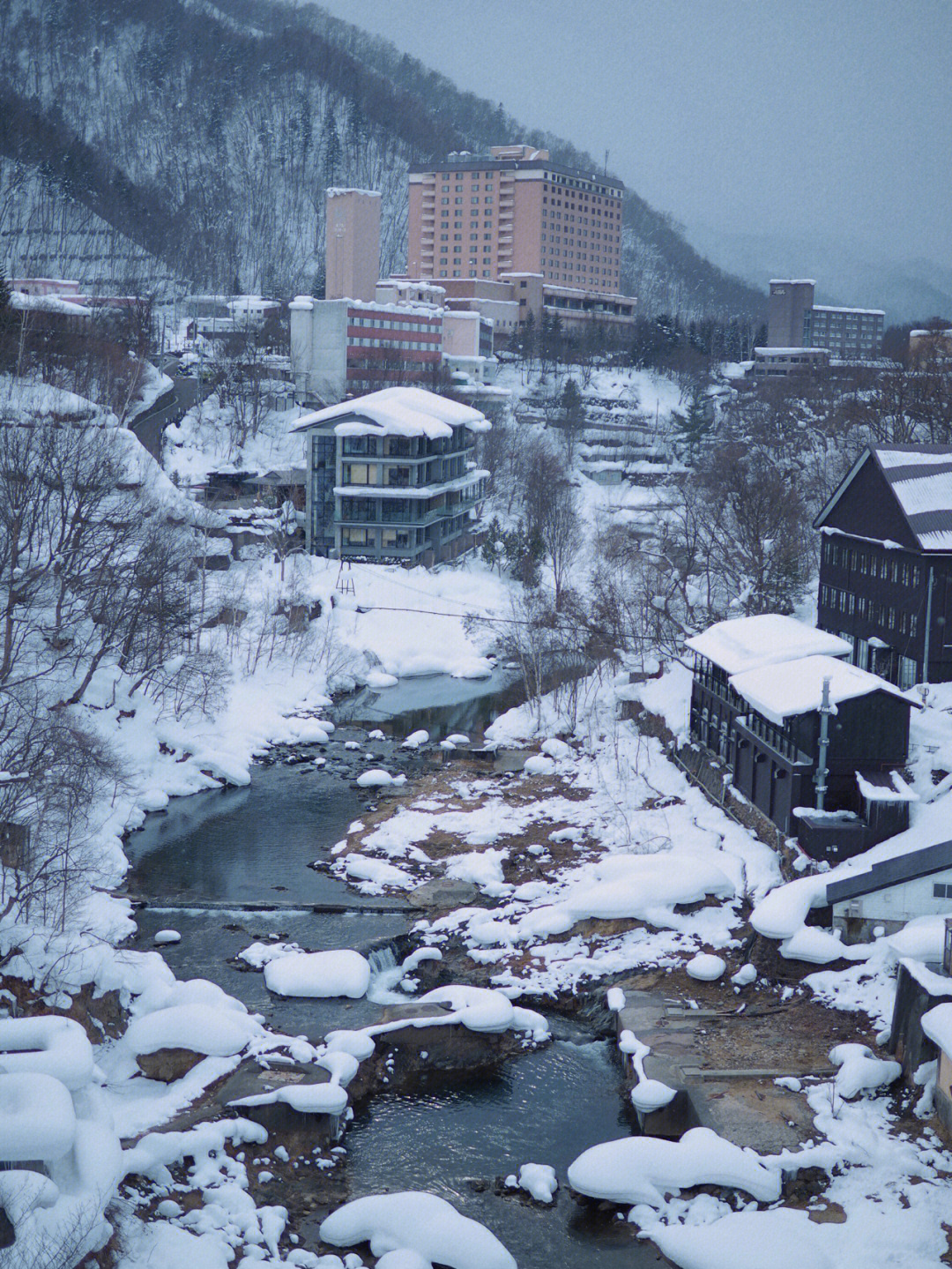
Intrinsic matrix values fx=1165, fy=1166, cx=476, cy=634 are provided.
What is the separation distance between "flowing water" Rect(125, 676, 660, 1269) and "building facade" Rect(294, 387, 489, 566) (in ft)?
58.1

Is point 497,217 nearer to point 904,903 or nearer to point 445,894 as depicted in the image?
point 445,894

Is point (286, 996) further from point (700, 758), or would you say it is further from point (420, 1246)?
point (700, 758)

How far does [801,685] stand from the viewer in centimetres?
1517

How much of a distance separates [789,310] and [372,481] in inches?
2391

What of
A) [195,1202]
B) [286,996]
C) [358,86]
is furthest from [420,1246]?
[358,86]

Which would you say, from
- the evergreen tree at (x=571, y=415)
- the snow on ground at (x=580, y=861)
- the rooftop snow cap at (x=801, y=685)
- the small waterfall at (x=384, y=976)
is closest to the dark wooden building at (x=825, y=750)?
the rooftop snow cap at (x=801, y=685)

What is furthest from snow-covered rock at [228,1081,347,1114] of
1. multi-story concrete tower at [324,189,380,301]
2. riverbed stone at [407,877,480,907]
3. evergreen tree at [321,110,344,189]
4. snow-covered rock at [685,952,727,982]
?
evergreen tree at [321,110,344,189]

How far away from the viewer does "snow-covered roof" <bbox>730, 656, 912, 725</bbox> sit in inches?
575

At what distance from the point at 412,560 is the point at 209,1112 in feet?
93.5

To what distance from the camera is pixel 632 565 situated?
33000mm

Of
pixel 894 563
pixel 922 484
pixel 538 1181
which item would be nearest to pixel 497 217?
pixel 922 484

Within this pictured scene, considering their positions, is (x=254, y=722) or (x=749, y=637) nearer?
(x=749, y=637)

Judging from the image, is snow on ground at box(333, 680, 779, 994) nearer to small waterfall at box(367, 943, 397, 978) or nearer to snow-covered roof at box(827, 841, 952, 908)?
small waterfall at box(367, 943, 397, 978)

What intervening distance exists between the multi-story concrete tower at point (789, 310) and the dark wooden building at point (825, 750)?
256 ft
